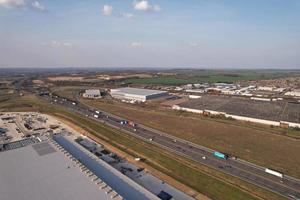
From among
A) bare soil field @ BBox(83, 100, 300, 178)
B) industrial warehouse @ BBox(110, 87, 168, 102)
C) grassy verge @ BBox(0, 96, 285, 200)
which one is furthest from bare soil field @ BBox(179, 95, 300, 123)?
grassy verge @ BBox(0, 96, 285, 200)

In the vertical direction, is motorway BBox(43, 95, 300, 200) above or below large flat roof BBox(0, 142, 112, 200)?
below

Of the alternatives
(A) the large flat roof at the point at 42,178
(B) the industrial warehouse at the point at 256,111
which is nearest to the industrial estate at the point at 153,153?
(A) the large flat roof at the point at 42,178

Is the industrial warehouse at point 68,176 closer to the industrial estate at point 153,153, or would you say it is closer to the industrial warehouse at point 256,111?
the industrial estate at point 153,153

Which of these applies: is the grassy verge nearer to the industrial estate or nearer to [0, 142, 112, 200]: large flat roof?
the industrial estate

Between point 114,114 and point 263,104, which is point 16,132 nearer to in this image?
point 114,114

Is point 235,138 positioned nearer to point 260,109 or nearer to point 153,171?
point 153,171

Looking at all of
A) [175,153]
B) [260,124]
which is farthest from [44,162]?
[260,124]

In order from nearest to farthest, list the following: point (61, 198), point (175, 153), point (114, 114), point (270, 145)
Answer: point (61, 198)
point (175, 153)
point (270, 145)
point (114, 114)
